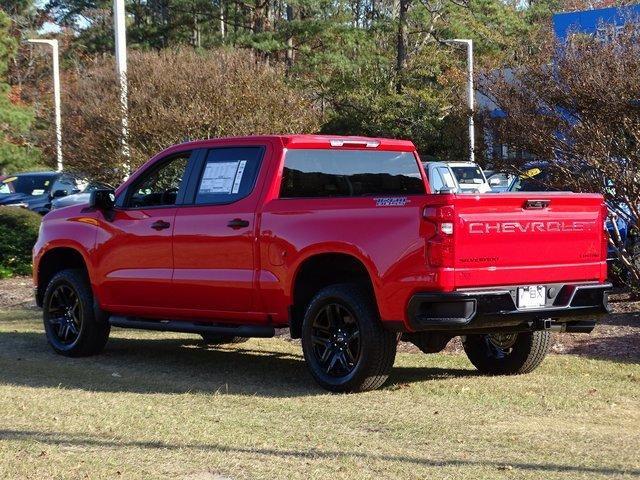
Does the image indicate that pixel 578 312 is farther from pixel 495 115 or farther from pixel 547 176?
pixel 495 115

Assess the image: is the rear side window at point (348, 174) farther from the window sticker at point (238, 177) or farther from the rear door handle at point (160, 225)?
the rear door handle at point (160, 225)

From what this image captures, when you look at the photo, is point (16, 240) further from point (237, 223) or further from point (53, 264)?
point (237, 223)

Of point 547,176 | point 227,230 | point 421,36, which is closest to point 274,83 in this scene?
point 547,176

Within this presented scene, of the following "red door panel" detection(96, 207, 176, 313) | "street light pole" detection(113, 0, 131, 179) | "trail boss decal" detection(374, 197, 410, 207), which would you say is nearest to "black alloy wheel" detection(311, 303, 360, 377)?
"trail boss decal" detection(374, 197, 410, 207)

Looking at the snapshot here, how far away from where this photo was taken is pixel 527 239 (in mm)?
8570

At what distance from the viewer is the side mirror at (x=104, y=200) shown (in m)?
10.7

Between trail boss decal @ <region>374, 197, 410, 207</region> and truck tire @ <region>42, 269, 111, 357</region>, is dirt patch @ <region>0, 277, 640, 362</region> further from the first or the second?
trail boss decal @ <region>374, 197, 410, 207</region>

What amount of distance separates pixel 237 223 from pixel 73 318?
8.47 feet

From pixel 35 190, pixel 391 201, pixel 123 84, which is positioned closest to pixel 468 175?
pixel 123 84

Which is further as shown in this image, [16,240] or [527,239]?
[16,240]

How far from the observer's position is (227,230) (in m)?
9.55

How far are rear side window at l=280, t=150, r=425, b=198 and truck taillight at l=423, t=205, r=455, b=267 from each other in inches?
63.4

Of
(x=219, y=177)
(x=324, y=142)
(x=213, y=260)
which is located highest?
(x=324, y=142)

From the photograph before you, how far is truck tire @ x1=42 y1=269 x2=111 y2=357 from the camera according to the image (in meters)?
11.0
